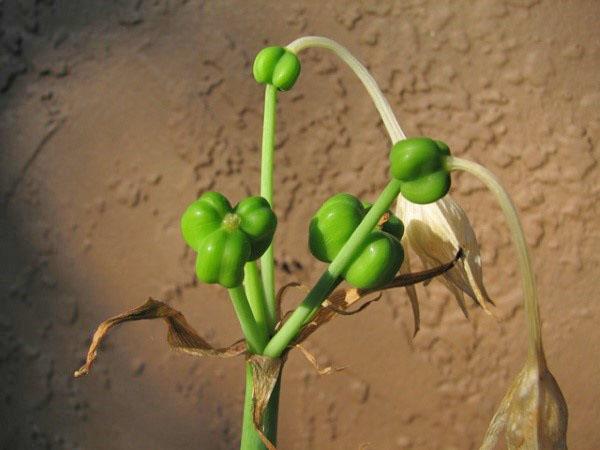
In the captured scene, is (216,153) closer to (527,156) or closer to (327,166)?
(327,166)

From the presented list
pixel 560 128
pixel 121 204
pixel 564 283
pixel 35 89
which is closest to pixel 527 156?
pixel 560 128

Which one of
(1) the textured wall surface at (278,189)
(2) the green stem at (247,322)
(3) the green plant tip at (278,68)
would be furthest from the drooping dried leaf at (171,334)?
(1) the textured wall surface at (278,189)

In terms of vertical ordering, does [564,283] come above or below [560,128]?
below

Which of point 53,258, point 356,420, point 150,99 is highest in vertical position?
point 150,99

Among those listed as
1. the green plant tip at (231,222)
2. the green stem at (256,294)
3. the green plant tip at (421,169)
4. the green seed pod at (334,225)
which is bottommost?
the green stem at (256,294)

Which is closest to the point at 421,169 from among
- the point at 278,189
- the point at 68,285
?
the point at 278,189

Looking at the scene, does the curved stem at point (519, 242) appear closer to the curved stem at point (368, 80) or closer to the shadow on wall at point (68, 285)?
the curved stem at point (368, 80)
